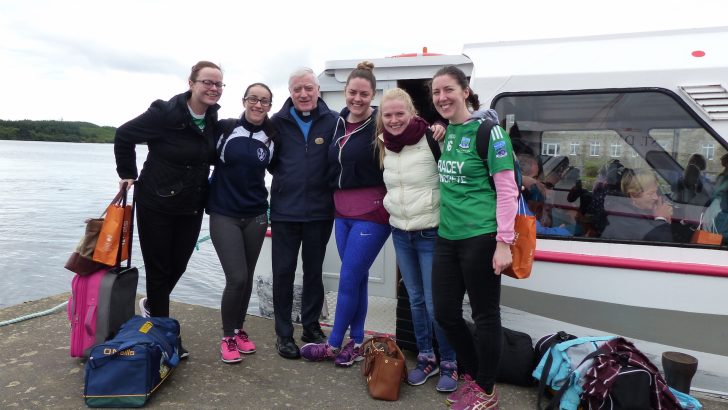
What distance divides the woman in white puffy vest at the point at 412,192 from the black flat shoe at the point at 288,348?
949mm

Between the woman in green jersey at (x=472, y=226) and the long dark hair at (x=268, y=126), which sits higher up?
the long dark hair at (x=268, y=126)

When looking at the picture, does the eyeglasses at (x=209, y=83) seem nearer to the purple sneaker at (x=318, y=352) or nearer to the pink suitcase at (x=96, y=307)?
the pink suitcase at (x=96, y=307)

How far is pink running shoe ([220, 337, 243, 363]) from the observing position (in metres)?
3.43

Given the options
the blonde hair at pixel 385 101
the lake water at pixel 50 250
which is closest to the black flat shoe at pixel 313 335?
the blonde hair at pixel 385 101

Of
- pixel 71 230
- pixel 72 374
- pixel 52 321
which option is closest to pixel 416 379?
pixel 72 374

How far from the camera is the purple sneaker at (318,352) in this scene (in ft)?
11.4

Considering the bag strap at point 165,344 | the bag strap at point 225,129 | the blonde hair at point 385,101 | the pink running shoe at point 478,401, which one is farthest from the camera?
the bag strap at point 225,129

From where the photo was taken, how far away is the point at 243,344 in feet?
11.7

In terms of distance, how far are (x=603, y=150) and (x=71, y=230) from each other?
15258 mm

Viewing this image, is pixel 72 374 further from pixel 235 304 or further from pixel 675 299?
pixel 675 299

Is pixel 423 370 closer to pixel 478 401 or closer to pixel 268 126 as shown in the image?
pixel 478 401

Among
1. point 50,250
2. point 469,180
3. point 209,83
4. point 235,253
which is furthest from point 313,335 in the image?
point 50,250

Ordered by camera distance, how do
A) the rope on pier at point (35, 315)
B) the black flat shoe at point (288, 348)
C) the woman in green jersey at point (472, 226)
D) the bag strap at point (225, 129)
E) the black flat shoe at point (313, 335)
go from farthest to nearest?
the rope on pier at point (35, 315)
the black flat shoe at point (313, 335)
the black flat shoe at point (288, 348)
the bag strap at point (225, 129)
the woman in green jersey at point (472, 226)

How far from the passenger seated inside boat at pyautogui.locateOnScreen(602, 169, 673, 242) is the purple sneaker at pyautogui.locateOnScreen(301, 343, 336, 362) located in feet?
6.35
